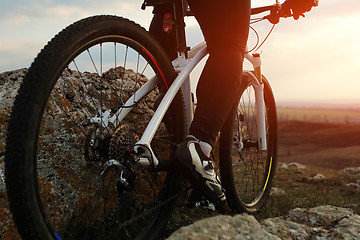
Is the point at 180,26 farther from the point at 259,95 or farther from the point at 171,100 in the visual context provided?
the point at 259,95

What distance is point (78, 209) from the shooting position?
266 centimetres

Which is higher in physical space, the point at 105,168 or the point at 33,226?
the point at 105,168

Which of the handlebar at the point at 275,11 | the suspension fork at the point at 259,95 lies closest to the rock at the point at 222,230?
the suspension fork at the point at 259,95

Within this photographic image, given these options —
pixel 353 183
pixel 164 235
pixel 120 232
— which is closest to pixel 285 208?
pixel 164 235

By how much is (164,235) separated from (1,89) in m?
1.80

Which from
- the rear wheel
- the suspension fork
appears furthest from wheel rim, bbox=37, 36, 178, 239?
the suspension fork

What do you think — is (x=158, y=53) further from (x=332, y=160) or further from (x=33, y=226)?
(x=332, y=160)

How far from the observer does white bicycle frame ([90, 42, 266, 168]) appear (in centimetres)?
201

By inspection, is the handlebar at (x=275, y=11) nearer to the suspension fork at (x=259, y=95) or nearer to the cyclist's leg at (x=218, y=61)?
the suspension fork at (x=259, y=95)

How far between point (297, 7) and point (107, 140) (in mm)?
1951

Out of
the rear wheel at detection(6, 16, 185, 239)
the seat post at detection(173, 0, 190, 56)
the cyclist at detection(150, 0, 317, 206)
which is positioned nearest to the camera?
the rear wheel at detection(6, 16, 185, 239)

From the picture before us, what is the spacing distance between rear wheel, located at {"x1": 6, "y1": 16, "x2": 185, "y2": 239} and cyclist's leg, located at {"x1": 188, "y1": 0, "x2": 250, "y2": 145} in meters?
0.36

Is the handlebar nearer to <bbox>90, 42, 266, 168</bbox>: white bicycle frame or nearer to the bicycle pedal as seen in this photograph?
<bbox>90, 42, 266, 168</bbox>: white bicycle frame

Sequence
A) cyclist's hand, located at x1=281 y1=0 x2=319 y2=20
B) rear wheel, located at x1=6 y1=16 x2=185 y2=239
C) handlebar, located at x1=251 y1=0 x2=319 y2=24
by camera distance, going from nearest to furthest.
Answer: rear wheel, located at x1=6 y1=16 x2=185 y2=239
cyclist's hand, located at x1=281 y1=0 x2=319 y2=20
handlebar, located at x1=251 y1=0 x2=319 y2=24
